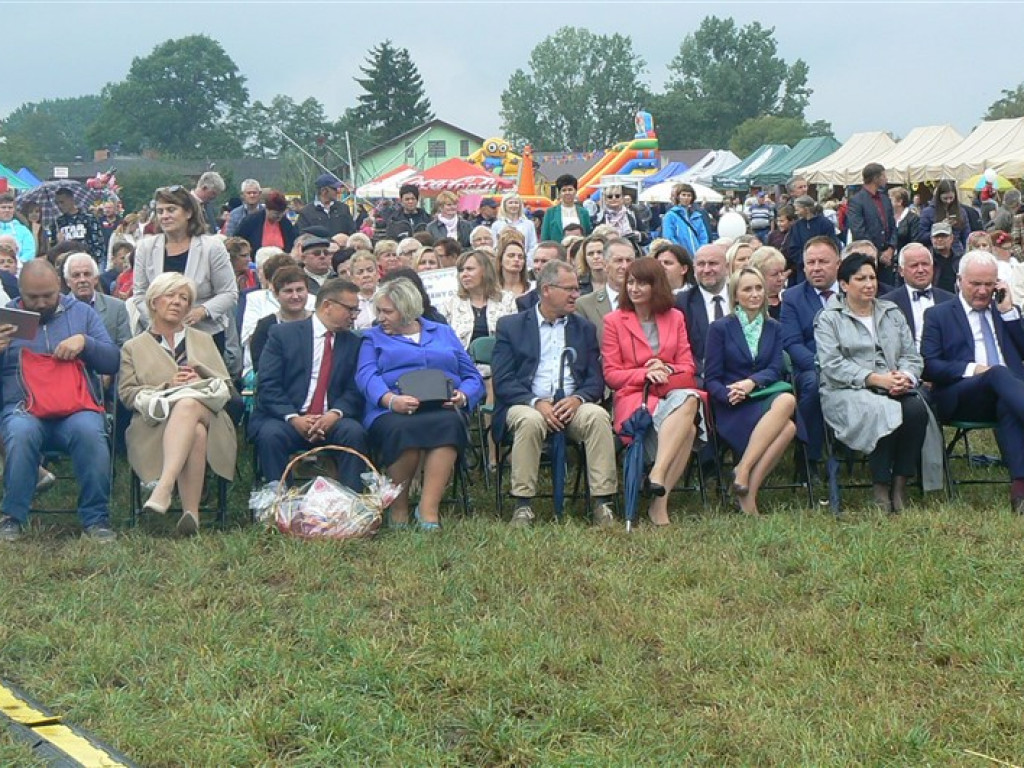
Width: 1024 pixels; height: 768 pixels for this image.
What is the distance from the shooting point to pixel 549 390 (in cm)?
782

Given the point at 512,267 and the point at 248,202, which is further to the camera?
the point at 248,202

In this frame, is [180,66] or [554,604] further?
[180,66]

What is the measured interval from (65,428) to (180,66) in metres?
109

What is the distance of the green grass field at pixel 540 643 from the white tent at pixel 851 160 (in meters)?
32.0

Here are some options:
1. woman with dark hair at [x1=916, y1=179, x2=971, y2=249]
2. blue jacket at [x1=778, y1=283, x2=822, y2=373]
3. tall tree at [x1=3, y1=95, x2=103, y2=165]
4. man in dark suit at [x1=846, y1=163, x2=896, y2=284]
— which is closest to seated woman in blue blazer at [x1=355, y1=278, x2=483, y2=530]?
blue jacket at [x1=778, y1=283, x2=822, y2=373]

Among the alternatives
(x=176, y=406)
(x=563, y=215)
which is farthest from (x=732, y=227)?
(x=176, y=406)

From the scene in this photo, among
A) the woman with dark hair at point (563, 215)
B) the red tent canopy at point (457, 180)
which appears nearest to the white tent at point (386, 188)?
the red tent canopy at point (457, 180)

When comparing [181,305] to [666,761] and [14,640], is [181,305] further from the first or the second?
[666,761]

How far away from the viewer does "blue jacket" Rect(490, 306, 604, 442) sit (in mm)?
7754

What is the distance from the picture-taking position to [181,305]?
24.8 feet

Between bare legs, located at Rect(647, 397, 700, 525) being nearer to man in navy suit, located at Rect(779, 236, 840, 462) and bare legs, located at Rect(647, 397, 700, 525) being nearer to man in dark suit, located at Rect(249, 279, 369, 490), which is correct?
man in navy suit, located at Rect(779, 236, 840, 462)

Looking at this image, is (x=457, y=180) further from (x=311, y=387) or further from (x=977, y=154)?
(x=311, y=387)

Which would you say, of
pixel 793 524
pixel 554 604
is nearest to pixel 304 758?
pixel 554 604

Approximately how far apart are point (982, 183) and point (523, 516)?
967 inches
